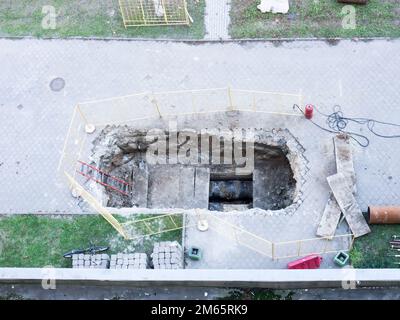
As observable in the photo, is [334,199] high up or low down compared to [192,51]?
down

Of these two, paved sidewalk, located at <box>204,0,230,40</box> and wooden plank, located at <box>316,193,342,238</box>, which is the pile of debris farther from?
paved sidewalk, located at <box>204,0,230,40</box>

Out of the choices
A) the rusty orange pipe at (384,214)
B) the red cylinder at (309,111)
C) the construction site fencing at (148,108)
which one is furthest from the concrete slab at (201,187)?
the rusty orange pipe at (384,214)

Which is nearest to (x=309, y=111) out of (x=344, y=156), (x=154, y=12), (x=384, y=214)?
(x=344, y=156)

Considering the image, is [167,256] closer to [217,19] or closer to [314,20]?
[217,19]

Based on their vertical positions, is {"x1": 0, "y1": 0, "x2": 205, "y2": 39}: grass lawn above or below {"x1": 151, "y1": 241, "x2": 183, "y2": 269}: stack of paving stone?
above

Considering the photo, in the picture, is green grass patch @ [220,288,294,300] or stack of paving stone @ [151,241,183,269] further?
stack of paving stone @ [151,241,183,269]

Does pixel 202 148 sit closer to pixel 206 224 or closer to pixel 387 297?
pixel 206 224

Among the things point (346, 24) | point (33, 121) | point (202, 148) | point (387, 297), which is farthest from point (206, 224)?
point (346, 24)

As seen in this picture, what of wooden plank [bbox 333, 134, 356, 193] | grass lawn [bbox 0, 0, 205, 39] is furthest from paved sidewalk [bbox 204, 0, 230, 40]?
wooden plank [bbox 333, 134, 356, 193]
